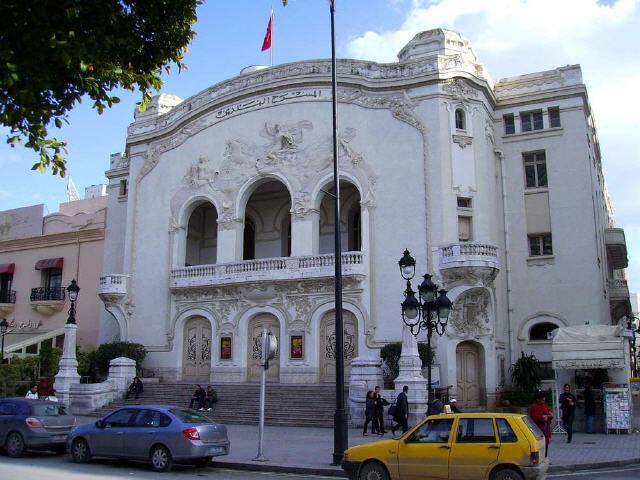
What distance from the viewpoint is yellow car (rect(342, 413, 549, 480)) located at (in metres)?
11.1

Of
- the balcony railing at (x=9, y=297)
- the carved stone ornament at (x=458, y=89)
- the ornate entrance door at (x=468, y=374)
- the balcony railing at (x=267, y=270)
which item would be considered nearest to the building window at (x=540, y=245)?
the ornate entrance door at (x=468, y=374)

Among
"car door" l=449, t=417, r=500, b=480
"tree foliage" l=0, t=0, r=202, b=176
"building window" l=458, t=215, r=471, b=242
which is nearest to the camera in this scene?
"tree foliage" l=0, t=0, r=202, b=176

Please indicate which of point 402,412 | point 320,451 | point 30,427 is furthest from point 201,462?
point 402,412

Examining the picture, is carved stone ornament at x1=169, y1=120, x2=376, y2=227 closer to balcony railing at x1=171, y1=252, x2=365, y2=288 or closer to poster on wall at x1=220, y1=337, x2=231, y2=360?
balcony railing at x1=171, y1=252, x2=365, y2=288

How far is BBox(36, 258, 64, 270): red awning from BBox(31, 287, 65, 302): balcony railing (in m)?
1.33

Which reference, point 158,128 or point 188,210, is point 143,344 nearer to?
point 188,210

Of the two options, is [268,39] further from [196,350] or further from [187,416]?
[187,416]

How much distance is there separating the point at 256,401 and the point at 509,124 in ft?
58.2

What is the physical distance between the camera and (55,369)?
3359 centimetres

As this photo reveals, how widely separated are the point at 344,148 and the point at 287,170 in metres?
3.08

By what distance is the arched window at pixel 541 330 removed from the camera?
30609 millimetres

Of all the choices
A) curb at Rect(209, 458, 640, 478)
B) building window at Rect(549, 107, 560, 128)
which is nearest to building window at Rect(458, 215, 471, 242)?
building window at Rect(549, 107, 560, 128)

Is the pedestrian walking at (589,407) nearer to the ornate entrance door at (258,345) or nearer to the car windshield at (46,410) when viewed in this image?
the ornate entrance door at (258,345)

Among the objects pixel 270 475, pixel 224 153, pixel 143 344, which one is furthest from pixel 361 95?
pixel 270 475
